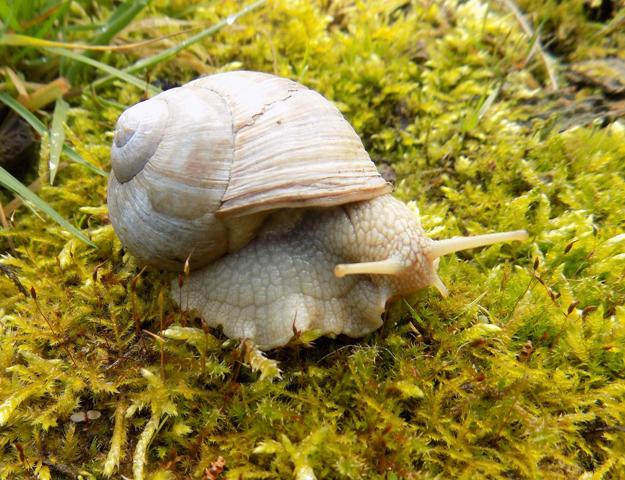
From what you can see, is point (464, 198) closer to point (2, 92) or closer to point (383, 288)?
point (383, 288)

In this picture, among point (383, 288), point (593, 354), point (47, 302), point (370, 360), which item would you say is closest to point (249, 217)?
point (383, 288)

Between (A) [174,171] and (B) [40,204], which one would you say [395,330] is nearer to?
(A) [174,171]

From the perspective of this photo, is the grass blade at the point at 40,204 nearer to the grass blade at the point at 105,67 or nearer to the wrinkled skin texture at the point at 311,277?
the wrinkled skin texture at the point at 311,277

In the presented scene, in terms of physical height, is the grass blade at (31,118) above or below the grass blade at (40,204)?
above

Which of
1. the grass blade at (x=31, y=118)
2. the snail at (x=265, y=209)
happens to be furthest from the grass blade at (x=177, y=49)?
the snail at (x=265, y=209)

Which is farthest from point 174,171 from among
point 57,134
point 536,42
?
point 536,42
